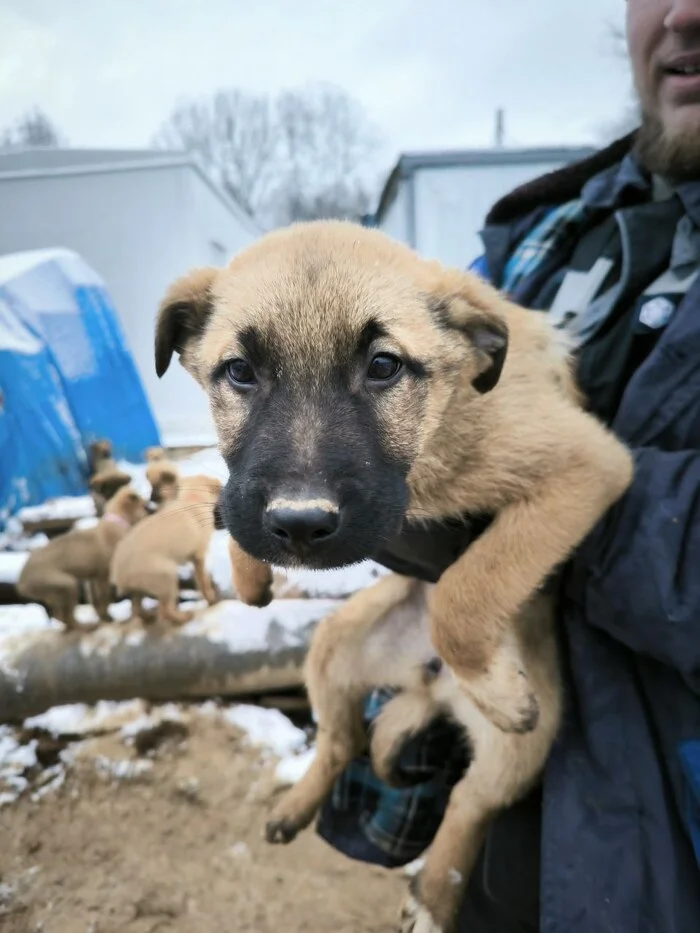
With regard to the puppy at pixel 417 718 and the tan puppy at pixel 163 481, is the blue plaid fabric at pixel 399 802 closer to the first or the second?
the puppy at pixel 417 718

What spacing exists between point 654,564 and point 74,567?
3.29 meters

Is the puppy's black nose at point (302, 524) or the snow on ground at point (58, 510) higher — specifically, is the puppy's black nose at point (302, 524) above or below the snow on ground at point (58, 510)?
above

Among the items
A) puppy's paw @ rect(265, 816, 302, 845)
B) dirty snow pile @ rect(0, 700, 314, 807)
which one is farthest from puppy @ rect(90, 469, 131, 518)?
puppy's paw @ rect(265, 816, 302, 845)

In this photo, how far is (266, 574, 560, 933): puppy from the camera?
179cm

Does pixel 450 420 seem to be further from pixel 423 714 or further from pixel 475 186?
pixel 475 186

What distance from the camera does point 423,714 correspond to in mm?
2064

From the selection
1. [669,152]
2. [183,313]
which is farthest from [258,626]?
[669,152]

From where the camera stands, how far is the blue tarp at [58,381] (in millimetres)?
5859

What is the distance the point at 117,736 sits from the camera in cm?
367

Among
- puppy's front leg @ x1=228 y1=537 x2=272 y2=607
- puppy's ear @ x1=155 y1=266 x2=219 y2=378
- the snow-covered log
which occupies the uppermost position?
puppy's ear @ x1=155 y1=266 x2=219 y2=378

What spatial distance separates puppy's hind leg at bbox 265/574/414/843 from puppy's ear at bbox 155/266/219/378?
1067 millimetres

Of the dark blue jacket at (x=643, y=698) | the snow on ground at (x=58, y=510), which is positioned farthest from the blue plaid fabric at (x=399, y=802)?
the snow on ground at (x=58, y=510)

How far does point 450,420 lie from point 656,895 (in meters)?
1.14

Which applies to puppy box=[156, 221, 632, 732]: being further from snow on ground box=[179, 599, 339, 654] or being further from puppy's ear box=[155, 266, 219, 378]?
snow on ground box=[179, 599, 339, 654]
